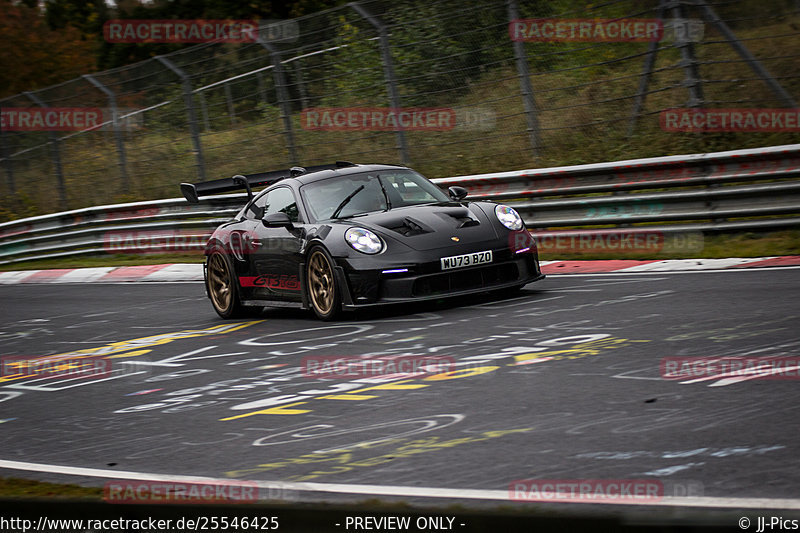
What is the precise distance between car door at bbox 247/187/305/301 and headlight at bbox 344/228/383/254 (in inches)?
28.5

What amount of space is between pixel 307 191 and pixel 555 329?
133 inches

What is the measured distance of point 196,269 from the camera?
17109 mm

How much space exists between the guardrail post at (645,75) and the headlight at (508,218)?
12.4ft

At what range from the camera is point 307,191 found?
995 cm

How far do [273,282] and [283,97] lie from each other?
792cm

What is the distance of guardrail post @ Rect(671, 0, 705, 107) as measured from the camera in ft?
37.6

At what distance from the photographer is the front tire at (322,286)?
8.95 m

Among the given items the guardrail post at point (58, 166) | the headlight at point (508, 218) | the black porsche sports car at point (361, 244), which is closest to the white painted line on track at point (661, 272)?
the black porsche sports car at point (361, 244)

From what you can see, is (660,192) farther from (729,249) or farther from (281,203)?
(281,203)

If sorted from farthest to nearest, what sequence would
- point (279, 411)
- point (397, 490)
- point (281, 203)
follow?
1. point (281, 203)
2. point (279, 411)
3. point (397, 490)

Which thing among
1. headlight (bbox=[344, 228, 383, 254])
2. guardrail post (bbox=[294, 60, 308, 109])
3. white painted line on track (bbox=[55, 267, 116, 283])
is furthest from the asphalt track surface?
white painted line on track (bbox=[55, 267, 116, 283])

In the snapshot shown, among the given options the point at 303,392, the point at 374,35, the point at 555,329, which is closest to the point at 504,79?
the point at 374,35

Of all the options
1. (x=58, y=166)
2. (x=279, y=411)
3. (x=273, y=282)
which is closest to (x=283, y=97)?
(x=273, y=282)

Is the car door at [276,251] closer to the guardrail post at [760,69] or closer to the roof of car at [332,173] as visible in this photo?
the roof of car at [332,173]
